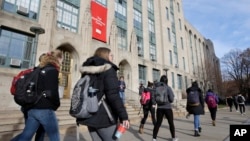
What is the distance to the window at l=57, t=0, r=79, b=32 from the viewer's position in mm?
15963

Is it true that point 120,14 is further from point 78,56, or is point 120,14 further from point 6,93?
point 6,93

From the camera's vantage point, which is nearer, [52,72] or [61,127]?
[52,72]

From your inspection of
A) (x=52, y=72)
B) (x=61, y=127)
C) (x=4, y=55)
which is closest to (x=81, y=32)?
(x=4, y=55)

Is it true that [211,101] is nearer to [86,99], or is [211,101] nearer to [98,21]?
[86,99]

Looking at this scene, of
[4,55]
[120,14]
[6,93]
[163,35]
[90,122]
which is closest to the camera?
[90,122]

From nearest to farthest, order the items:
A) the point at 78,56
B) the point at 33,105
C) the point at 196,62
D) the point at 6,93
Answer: the point at 33,105 < the point at 6,93 < the point at 78,56 < the point at 196,62

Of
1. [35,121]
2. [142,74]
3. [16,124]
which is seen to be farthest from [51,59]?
[142,74]

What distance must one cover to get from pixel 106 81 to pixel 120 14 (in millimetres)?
21007

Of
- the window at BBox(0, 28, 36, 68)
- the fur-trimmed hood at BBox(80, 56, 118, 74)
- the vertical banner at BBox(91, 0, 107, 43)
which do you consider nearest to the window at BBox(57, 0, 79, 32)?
the vertical banner at BBox(91, 0, 107, 43)

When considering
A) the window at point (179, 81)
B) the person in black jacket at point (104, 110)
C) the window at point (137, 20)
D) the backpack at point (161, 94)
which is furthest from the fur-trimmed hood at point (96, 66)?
the window at point (179, 81)

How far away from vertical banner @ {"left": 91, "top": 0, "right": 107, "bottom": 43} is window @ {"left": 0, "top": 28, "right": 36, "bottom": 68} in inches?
241

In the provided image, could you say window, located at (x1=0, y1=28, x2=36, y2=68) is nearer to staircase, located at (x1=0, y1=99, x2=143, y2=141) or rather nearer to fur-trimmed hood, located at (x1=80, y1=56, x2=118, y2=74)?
staircase, located at (x1=0, y1=99, x2=143, y2=141)

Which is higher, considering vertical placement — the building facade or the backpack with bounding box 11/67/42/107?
the building facade

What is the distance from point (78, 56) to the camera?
1644 cm
